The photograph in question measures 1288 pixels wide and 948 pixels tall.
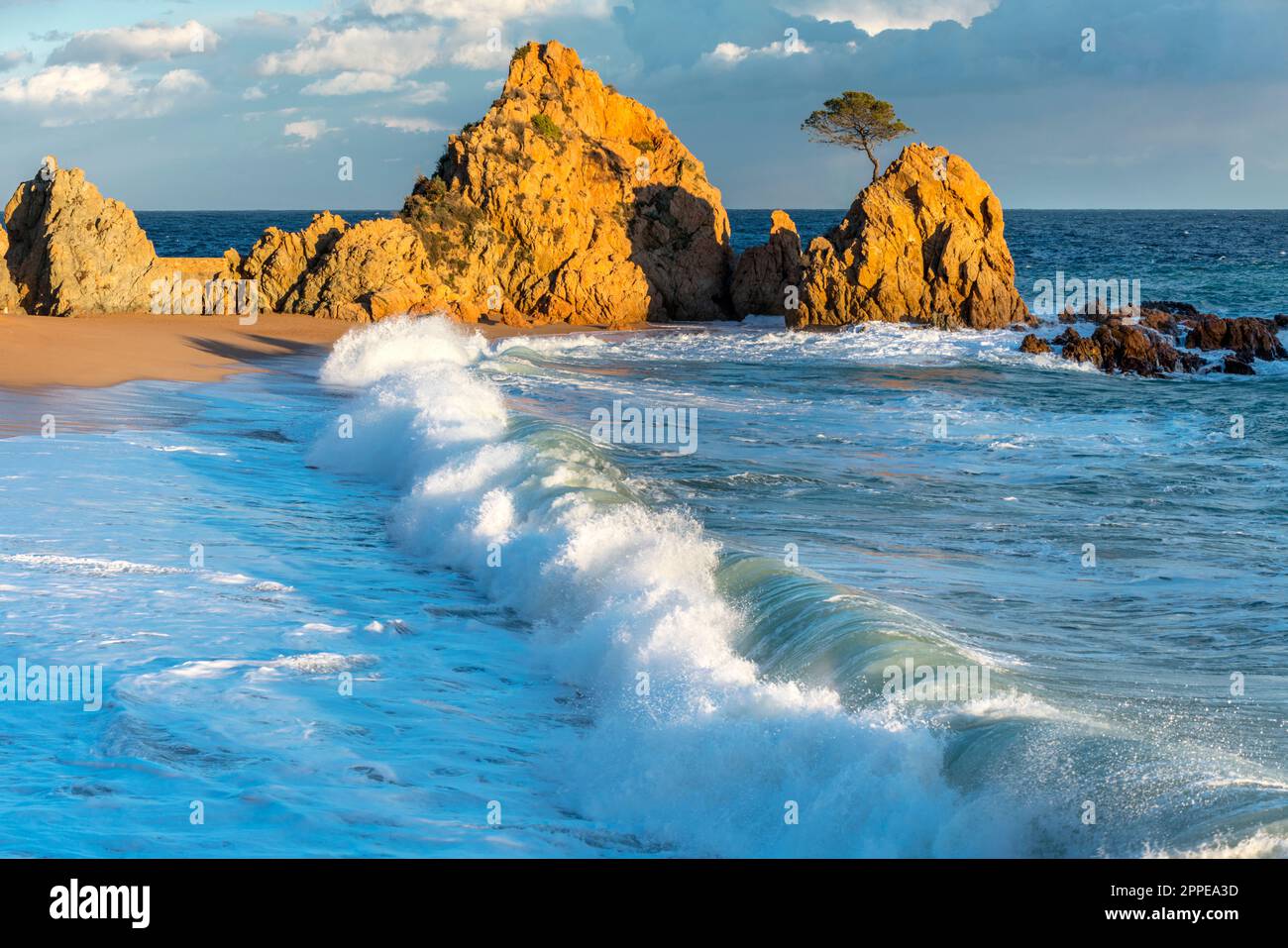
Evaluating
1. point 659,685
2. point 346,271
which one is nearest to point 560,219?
point 346,271

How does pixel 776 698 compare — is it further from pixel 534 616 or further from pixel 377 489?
pixel 377 489

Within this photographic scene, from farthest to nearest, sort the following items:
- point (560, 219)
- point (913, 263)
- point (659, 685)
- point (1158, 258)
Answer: point (1158, 258), point (560, 219), point (913, 263), point (659, 685)

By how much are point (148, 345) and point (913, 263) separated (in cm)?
2029

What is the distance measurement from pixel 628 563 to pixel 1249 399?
61.8 feet

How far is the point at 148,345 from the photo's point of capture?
25.8 m

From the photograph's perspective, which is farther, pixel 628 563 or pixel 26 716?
pixel 628 563

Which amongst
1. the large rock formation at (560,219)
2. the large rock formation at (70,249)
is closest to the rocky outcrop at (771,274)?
the large rock formation at (560,219)

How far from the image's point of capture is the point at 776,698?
679cm

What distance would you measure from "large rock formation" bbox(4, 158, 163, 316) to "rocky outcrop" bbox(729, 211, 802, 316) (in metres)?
16.6

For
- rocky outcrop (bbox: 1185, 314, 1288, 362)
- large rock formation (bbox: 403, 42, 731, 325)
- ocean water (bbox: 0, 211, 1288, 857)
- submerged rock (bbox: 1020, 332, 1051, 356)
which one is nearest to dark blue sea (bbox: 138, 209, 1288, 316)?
large rock formation (bbox: 403, 42, 731, 325)

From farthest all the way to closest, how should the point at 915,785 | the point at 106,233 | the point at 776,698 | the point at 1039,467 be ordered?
the point at 106,233 → the point at 1039,467 → the point at 776,698 → the point at 915,785

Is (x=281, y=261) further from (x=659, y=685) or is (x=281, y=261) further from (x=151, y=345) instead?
(x=659, y=685)

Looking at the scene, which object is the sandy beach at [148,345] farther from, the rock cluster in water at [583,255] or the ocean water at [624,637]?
the ocean water at [624,637]
